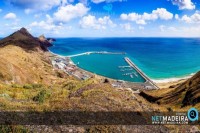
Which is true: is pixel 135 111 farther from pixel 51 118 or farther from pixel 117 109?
pixel 51 118

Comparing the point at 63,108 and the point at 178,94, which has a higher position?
the point at 63,108

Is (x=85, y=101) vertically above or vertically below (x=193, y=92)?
above

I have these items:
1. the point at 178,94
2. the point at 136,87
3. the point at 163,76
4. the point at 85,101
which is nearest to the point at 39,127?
the point at 85,101

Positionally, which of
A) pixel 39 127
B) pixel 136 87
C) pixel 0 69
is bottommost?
pixel 136 87

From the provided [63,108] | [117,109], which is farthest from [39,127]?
[117,109]

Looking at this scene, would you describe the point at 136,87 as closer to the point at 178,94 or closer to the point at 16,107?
the point at 178,94

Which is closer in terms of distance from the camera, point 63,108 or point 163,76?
point 63,108

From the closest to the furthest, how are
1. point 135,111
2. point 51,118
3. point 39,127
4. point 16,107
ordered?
point 39,127, point 51,118, point 16,107, point 135,111

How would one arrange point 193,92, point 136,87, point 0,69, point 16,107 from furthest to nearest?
point 136,87, point 0,69, point 193,92, point 16,107

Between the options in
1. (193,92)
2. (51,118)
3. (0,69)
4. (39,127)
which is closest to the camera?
(39,127)
